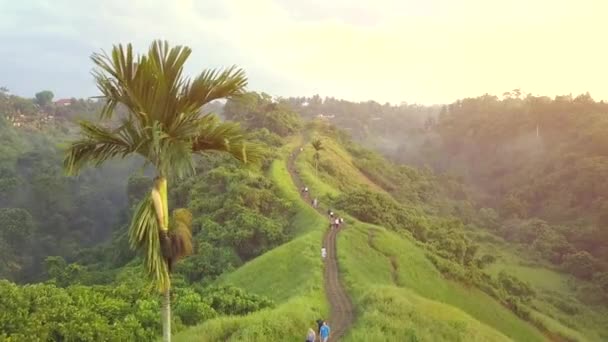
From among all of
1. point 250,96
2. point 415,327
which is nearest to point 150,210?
point 250,96

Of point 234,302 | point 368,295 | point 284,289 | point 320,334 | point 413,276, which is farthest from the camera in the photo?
point 413,276

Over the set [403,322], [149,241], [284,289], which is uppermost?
[149,241]

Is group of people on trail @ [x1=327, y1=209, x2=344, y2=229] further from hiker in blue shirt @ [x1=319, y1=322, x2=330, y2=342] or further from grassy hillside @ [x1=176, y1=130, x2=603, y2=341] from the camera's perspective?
hiker in blue shirt @ [x1=319, y1=322, x2=330, y2=342]

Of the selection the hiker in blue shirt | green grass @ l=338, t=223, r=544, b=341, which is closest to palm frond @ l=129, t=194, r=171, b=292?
the hiker in blue shirt

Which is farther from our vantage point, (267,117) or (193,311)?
(267,117)

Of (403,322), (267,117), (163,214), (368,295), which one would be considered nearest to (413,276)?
(368,295)

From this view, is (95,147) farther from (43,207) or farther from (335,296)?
(43,207)

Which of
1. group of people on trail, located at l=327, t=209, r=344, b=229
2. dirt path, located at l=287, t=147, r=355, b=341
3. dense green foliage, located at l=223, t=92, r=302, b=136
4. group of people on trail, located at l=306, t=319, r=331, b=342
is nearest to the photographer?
group of people on trail, located at l=306, t=319, r=331, b=342

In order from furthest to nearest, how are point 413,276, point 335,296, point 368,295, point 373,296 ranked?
point 413,276, point 335,296, point 368,295, point 373,296

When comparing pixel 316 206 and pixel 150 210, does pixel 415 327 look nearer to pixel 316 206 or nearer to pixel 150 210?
pixel 150 210

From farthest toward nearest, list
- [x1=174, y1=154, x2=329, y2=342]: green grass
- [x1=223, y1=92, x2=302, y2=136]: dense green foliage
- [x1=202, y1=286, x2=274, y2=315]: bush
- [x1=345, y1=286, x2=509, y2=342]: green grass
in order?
[x1=223, y1=92, x2=302, y2=136]: dense green foliage → [x1=202, y1=286, x2=274, y2=315]: bush → [x1=345, y1=286, x2=509, y2=342]: green grass → [x1=174, y1=154, x2=329, y2=342]: green grass
